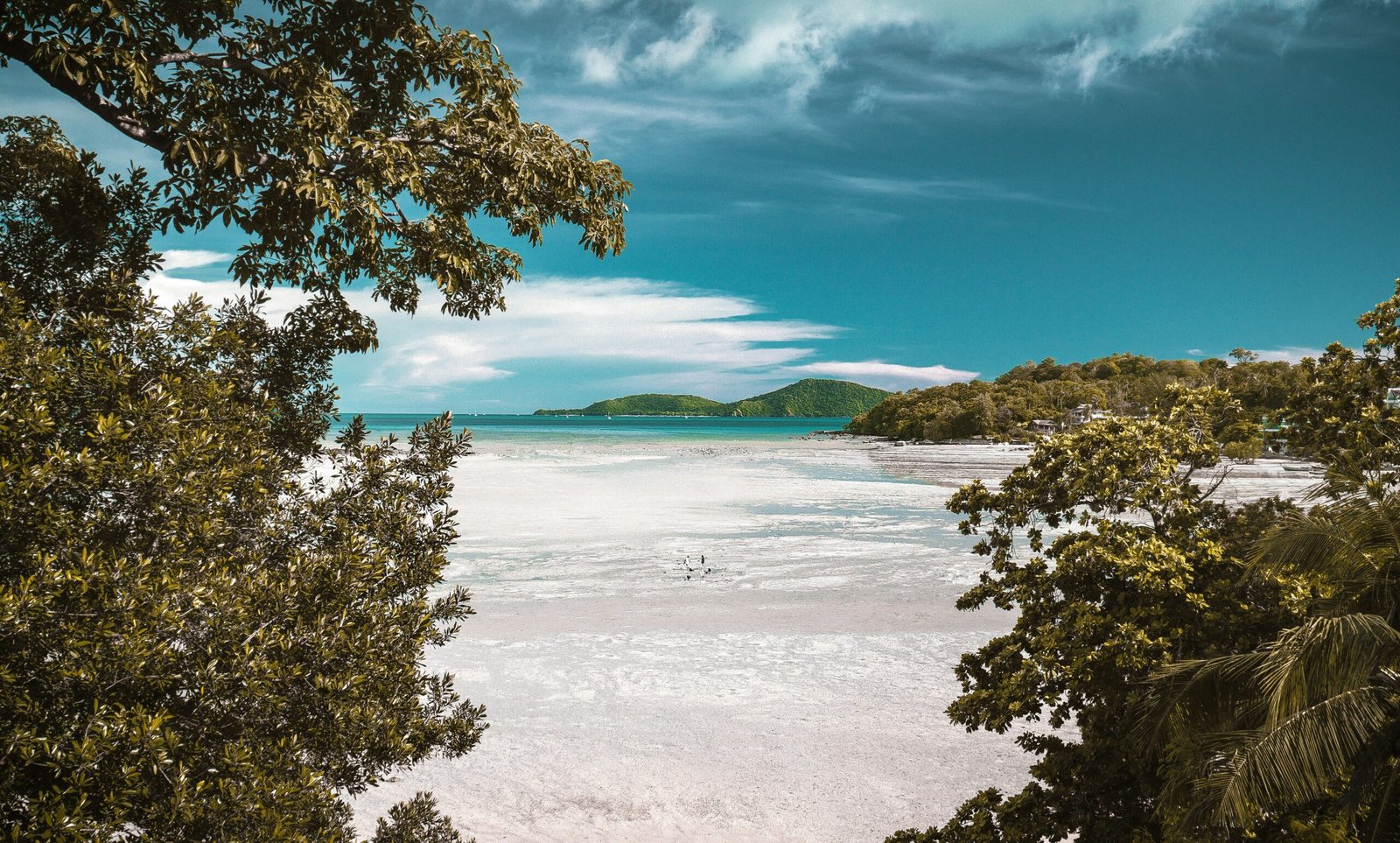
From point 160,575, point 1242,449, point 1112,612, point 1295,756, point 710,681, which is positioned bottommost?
point 710,681

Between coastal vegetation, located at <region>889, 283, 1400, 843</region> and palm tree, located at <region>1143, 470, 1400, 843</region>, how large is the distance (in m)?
0.02

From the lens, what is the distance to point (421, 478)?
234 inches

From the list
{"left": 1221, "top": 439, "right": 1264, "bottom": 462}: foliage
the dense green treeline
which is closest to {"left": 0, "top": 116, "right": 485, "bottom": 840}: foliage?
{"left": 1221, "top": 439, "right": 1264, "bottom": 462}: foliage

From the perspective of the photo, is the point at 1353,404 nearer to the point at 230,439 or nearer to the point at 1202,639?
the point at 1202,639

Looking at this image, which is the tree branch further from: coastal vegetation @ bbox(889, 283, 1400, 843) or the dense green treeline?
the dense green treeline

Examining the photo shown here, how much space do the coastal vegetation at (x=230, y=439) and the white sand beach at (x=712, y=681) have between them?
14.9 feet

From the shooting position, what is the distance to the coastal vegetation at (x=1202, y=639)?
17.5ft

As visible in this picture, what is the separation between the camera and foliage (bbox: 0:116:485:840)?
362cm

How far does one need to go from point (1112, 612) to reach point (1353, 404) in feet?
11.6

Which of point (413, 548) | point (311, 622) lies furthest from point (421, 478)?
point (311, 622)

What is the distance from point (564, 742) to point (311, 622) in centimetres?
782

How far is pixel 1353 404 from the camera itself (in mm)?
7637

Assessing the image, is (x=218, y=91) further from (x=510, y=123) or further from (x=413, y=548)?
(x=413, y=548)

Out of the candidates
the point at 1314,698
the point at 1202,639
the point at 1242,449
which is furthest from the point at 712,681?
the point at 1314,698
